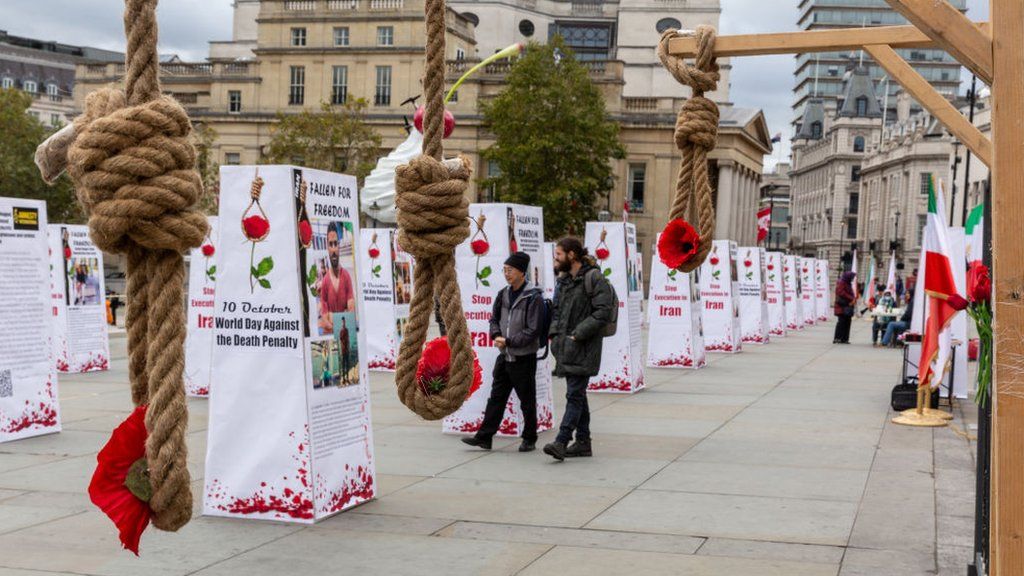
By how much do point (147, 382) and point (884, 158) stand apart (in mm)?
142240

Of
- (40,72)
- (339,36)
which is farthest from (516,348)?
(40,72)

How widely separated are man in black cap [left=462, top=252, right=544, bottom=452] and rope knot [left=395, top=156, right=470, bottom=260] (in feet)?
27.1

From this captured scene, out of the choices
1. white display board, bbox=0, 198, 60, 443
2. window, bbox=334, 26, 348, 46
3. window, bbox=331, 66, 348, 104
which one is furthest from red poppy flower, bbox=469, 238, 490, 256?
window, bbox=334, 26, 348, 46

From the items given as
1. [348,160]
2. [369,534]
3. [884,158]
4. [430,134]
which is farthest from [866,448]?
[884,158]

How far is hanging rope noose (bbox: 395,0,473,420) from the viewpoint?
3463mm

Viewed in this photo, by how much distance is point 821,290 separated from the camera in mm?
50938

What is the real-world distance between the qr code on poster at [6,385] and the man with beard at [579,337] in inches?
207

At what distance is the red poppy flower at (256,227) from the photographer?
8.77m

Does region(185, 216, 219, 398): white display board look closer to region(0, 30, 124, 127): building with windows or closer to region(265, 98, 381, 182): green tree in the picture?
region(265, 98, 381, 182): green tree

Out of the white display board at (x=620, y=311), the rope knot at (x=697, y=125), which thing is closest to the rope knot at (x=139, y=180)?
the rope knot at (x=697, y=125)

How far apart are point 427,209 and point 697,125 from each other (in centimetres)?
166

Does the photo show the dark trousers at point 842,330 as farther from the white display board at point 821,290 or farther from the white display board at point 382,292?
the white display board at point 382,292

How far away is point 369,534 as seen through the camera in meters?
8.35

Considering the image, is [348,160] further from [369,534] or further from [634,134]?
[369,534]
